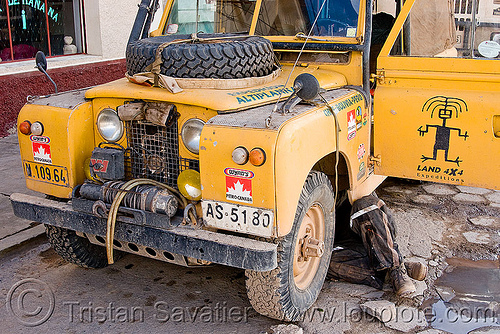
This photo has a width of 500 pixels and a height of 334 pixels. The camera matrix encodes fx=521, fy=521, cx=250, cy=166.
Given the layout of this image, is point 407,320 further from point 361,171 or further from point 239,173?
point 239,173

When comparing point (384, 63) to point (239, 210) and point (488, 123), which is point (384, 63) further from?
point (239, 210)

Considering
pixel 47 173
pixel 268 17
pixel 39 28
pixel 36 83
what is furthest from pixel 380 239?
pixel 39 28

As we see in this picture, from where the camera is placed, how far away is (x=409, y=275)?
12.8ft

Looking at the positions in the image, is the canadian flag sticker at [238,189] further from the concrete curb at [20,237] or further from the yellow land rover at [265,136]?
the concrete curb at [20,237]

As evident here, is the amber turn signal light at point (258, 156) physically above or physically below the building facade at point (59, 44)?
below

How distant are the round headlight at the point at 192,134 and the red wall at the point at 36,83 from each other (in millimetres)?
4992

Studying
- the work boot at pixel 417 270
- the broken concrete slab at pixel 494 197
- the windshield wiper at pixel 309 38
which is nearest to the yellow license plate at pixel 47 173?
the windshield wiper at pixel 309 38

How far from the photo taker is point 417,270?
3.82 meters

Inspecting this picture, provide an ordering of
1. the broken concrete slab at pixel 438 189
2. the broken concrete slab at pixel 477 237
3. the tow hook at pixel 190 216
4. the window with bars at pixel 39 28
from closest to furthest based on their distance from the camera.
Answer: the tow hook at pixel 190 216
the broken concrete slab at pixel 477 237
the broken concrete slab at pixel 438 189
the window with bars at pixel 39 28

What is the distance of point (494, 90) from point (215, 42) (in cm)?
208

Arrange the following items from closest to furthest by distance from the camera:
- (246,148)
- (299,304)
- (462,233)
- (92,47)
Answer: (246,148) < (299,304) < (462,233) < (92,47)

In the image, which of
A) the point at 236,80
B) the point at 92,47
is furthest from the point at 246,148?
the point at 92,47

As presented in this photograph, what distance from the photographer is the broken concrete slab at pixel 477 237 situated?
15.5ft

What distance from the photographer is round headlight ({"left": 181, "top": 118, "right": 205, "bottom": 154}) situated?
3.23 meters
